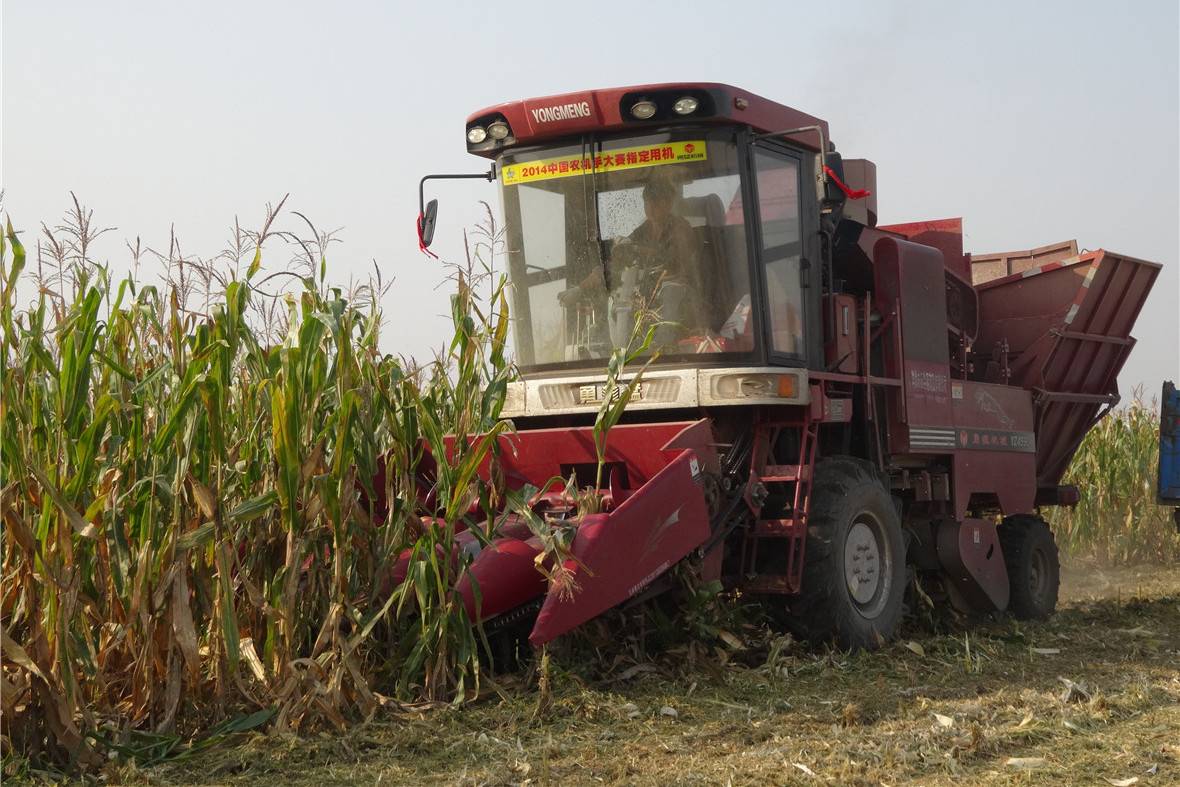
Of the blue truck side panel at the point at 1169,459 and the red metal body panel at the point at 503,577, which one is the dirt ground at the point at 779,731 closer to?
the red metal body panel at the point at 503,577

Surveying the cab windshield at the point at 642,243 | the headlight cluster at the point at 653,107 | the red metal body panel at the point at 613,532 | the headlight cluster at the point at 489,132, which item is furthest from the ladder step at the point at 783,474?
the headlight cluster at the point at 489,132

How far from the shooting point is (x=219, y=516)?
15.3 ft

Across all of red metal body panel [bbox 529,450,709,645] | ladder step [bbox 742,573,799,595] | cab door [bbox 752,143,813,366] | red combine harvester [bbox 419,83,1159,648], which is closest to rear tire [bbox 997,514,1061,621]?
red combine harvester [bbox 419,83,1159,648]

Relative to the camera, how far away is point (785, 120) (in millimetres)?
6934

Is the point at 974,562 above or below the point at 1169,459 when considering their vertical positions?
below

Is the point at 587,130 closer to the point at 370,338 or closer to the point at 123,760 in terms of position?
the point at 370,338

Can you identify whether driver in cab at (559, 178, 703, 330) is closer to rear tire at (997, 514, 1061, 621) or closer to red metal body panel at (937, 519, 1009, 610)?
red metal body panel at (937, 519, 1009, 610)

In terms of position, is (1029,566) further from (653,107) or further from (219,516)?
(219,516)

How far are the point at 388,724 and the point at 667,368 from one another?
2445 mm

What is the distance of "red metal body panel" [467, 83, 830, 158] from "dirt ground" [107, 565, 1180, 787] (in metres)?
2.54

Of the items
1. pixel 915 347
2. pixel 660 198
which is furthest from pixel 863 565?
pixel 660 198

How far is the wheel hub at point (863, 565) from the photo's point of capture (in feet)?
22.0

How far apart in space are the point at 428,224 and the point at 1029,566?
455 cm


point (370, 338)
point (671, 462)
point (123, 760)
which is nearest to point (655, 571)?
point (671, 462)
